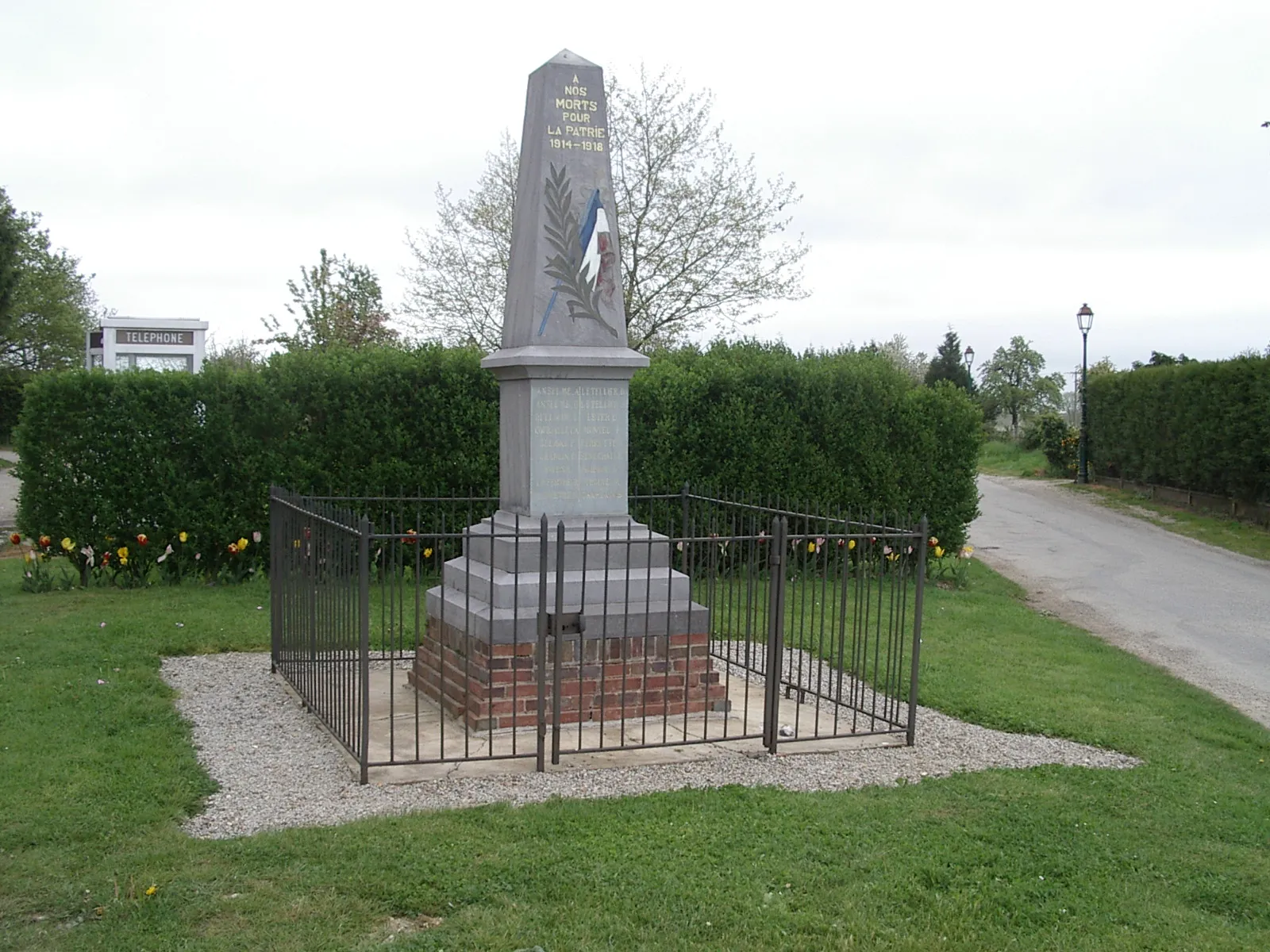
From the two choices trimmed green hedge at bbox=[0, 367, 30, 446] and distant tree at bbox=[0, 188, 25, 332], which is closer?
distant tree at bbox=[0, 188, 25, 332]

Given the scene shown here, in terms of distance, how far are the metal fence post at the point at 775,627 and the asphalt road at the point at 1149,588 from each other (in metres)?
3.63

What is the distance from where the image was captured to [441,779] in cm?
539

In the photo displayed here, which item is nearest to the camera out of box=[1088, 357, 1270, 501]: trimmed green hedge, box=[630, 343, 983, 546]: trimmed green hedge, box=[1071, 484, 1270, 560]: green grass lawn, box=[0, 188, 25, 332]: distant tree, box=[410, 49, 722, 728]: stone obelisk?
box=[410, 49, 722, 728]: stone obelisk

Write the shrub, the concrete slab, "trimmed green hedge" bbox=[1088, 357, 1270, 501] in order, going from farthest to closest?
1. the shrub
2. "trimmed green hedge" bbox=[1088, 357, 1270, 501]
3. the concrete slab

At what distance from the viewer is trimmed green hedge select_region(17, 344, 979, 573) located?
10445 mm

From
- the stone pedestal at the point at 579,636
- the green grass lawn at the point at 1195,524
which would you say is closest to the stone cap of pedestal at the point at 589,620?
the stone pedestal at the point at 579,636

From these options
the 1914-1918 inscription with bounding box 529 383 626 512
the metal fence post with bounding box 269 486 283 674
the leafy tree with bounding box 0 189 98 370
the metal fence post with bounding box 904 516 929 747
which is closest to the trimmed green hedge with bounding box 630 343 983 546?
the metal fence post with bounding box 269 486 283 674

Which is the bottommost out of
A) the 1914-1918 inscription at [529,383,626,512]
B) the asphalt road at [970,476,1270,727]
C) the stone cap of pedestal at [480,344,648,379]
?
the asphalt road at [970,476,1270,727]

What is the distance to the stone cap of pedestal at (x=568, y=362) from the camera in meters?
6.43

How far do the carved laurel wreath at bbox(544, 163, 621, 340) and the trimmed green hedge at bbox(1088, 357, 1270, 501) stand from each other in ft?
50.1

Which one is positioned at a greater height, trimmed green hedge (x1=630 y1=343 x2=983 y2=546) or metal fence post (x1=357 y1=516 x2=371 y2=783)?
trimmed green hedge (x1=630 y1=343 x2=983 y2=546)

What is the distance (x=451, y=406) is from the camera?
36.5 ft

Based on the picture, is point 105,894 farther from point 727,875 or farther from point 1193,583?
point 1193,583

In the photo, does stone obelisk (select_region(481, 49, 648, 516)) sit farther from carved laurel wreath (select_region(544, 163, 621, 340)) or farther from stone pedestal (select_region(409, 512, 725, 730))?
stone pedestal (select_region(409, 512, 725, 730))
